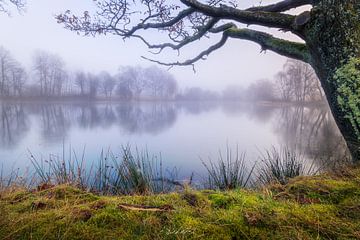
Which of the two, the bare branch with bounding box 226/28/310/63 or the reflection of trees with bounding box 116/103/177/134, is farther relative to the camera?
the reflection of trees with bounding box 116/103/177/134

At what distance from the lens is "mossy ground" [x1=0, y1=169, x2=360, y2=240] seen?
119cm

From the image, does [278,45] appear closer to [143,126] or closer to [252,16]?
[252,16]

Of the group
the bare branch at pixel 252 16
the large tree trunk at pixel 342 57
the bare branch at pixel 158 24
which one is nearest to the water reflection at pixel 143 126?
the large tree trunk at pixel 342 57

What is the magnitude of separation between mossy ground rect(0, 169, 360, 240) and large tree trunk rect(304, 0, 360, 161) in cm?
84

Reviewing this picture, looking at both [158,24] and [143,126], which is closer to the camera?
[158,24]

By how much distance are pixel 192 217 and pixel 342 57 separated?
2131mm

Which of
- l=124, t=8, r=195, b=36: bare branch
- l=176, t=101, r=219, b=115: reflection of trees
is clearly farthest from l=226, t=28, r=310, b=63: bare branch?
l=176, t=101, r=219, b=115: reflection of trees

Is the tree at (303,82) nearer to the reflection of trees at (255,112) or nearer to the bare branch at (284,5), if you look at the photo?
the reflection of trees at (255,112)

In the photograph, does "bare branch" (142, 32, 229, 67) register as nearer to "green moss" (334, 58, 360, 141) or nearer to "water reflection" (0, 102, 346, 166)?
"green moss" (334, 58, 360, 141)

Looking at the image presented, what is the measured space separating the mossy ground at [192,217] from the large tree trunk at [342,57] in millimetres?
840

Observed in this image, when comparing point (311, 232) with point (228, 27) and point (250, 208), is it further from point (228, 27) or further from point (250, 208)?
point (228, 27)

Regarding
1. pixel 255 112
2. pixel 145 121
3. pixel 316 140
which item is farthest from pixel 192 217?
pixel 255 112

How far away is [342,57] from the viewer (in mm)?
2303

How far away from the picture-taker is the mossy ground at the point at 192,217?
1.19 m
